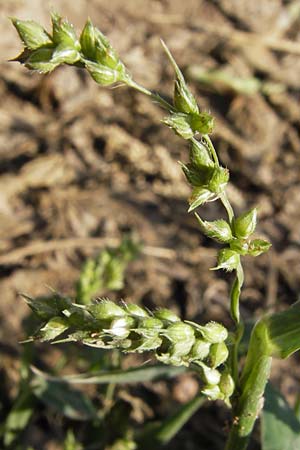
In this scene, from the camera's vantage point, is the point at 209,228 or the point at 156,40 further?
the point at 156,40

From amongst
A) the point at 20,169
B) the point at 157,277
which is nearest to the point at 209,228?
the point at 157,277

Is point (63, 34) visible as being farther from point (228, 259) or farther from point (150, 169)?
point (150, 169)

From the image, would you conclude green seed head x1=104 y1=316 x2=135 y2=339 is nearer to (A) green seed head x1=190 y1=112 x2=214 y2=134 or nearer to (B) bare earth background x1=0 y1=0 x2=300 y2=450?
(A) green seed head x1=190 y1=112 x2=214 y2=134

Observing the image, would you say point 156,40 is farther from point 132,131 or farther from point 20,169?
point 20,169

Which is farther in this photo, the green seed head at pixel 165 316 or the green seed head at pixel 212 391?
the green seed head at pixel 212 391

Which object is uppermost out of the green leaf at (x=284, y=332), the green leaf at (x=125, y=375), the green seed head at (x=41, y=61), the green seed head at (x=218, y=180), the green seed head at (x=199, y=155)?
the green seed head at (x=41, y=61)

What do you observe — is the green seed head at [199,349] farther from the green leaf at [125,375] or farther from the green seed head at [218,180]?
the green leaf at [125,375]

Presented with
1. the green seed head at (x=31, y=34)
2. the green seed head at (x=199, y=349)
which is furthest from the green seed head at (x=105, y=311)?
the green seed head at (x=31, y=34)
